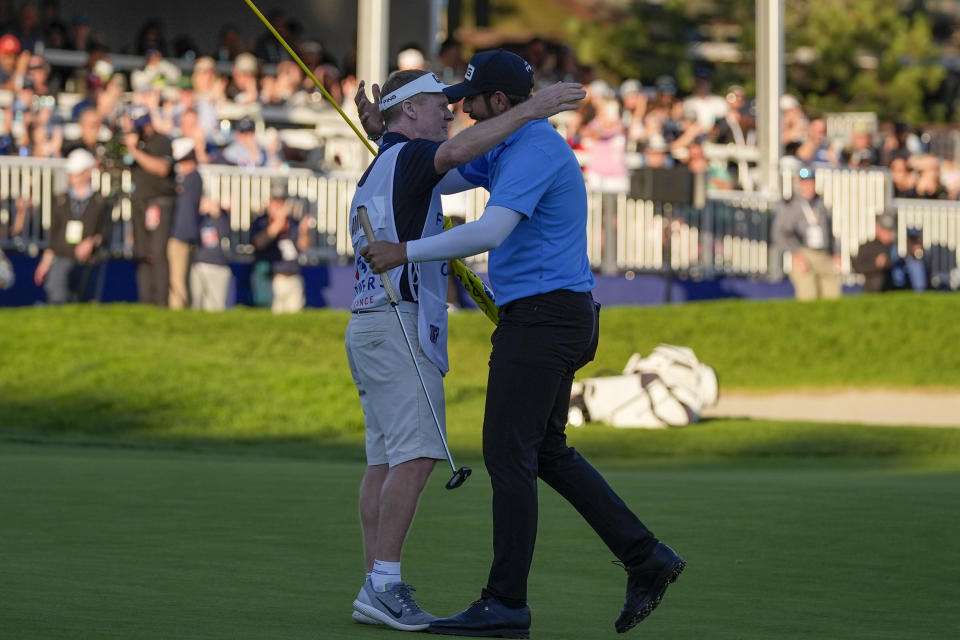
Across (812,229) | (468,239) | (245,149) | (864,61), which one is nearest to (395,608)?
(468,239)

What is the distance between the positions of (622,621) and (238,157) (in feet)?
55.9

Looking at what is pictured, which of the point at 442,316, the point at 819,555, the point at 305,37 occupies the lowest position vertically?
the point at 819,555

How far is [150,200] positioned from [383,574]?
596 inches

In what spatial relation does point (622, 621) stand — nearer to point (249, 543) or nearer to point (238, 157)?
point (249, 543)

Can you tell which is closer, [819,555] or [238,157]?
[819,555]

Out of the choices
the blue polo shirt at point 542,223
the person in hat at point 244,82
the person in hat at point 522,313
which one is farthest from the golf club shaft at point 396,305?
the person in hat at point 244,82

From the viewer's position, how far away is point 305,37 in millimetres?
31250

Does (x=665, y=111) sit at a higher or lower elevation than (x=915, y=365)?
higher

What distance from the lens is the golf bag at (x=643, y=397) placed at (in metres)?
16.6

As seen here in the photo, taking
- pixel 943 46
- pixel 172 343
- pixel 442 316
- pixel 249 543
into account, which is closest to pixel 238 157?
pixel 172 343

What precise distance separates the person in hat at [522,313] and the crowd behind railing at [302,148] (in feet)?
48.4

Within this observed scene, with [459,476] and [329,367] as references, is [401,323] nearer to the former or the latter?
[459,476]

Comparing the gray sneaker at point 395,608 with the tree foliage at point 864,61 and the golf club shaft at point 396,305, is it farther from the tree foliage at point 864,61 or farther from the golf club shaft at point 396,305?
the tree foliage at point 864,61

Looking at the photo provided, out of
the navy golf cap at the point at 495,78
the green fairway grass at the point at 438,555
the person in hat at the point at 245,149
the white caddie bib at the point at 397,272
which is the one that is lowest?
the green fairway grass at the point at 438,555
